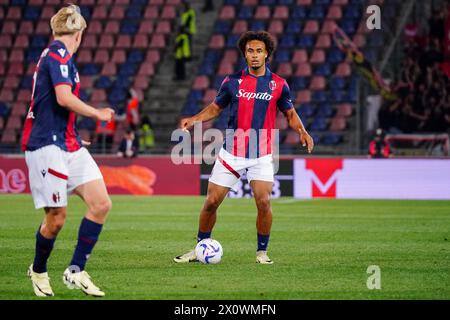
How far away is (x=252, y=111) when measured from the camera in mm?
11242

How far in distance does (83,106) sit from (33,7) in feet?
93.3

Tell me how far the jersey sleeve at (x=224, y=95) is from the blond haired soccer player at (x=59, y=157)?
285 cm

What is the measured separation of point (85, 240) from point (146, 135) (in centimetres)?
2039

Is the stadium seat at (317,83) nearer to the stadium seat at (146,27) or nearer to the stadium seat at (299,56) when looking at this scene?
the stadium seat at (299,56)

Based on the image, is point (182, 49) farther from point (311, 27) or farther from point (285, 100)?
point (285, 100)

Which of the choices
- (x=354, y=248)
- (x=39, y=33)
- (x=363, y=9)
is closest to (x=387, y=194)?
(x=363, y=9)

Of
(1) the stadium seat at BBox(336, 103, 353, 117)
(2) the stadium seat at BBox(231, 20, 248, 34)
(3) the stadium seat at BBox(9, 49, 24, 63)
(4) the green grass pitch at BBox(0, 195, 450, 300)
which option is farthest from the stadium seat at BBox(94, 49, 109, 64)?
(4) the green grass pitch at BBox(0, 195, 450, 300)

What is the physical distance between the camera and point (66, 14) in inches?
339

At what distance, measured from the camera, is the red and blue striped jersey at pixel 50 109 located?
28.0 ft

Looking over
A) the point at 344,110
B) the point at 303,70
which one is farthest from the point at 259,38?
the point at 303,70

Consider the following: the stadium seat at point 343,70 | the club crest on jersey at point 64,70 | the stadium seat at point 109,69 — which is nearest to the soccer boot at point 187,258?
the club crest on jersey at point 64,70

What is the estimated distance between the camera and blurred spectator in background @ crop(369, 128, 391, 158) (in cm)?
2533
